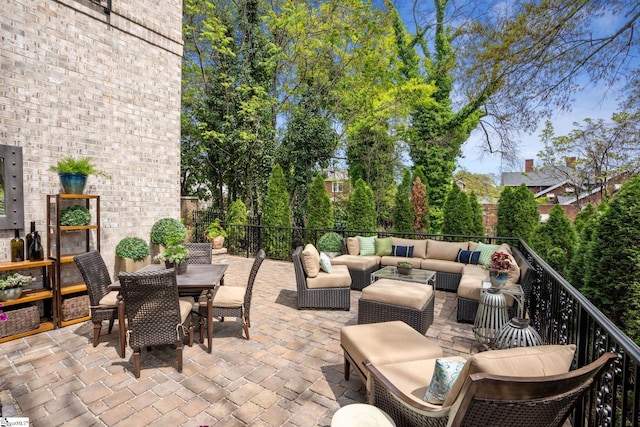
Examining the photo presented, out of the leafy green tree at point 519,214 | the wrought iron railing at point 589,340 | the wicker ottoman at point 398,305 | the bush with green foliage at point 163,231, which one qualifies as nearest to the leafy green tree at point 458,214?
the leafy green tree at point 519,214

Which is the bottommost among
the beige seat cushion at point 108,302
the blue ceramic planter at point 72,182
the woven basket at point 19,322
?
the woven basket at point 19,322

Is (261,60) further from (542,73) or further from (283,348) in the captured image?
(283,348)

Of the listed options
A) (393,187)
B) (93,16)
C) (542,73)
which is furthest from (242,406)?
(393,187)

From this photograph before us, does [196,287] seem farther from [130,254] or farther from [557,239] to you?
[557,239]

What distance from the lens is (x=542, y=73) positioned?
14.9ft

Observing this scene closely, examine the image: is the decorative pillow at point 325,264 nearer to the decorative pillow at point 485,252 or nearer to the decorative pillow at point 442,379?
the decorative pillow at point 485,252

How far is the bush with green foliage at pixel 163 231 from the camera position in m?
5.83

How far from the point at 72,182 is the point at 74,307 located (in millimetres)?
1668

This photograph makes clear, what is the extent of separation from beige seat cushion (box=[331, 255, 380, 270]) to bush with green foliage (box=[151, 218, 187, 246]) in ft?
9.56

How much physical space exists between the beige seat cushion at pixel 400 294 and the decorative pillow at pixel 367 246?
2845mm

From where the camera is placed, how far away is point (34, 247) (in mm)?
4090

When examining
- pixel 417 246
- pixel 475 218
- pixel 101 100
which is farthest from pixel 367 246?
pixel 101 100

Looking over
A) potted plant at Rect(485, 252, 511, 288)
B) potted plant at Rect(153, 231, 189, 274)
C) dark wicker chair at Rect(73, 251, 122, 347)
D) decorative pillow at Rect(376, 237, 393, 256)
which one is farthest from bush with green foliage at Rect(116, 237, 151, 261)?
potted plant at Rect(485, 252, 511, 288)

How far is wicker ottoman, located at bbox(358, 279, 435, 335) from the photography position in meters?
3.62
